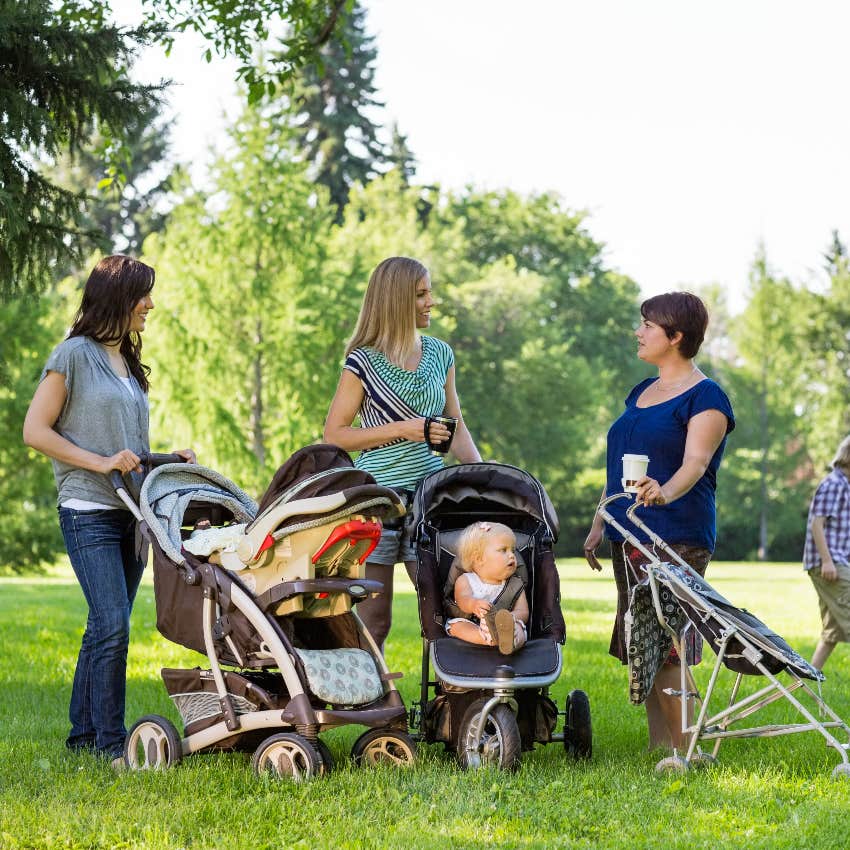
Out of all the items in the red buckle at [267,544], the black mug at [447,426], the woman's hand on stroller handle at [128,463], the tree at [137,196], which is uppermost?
the tree at [137,196]

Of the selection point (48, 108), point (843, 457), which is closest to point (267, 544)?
point (48, 108)

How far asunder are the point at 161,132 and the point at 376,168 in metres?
8.97

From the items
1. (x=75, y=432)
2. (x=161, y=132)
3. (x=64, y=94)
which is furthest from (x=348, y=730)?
(x=161, y=132)

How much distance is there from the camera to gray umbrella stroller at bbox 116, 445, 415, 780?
4.93 m

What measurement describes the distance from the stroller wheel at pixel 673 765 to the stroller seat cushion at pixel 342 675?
3.81 ft

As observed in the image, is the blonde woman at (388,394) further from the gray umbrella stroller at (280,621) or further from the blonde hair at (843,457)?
the blonde hair at (843,457)

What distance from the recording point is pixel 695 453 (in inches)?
213

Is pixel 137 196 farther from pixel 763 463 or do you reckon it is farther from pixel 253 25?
pixel 253 25

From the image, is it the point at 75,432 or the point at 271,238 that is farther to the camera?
the point at 271,238

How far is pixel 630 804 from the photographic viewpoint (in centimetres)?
465

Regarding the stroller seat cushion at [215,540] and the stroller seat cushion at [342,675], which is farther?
the stroller seat cushion at [215,540]

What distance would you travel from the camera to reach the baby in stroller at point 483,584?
539cm

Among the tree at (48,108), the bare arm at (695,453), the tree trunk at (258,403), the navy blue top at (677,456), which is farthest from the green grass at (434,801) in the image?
the tree trunk at (258,403)

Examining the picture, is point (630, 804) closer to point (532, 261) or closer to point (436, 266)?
point (436, 266)
